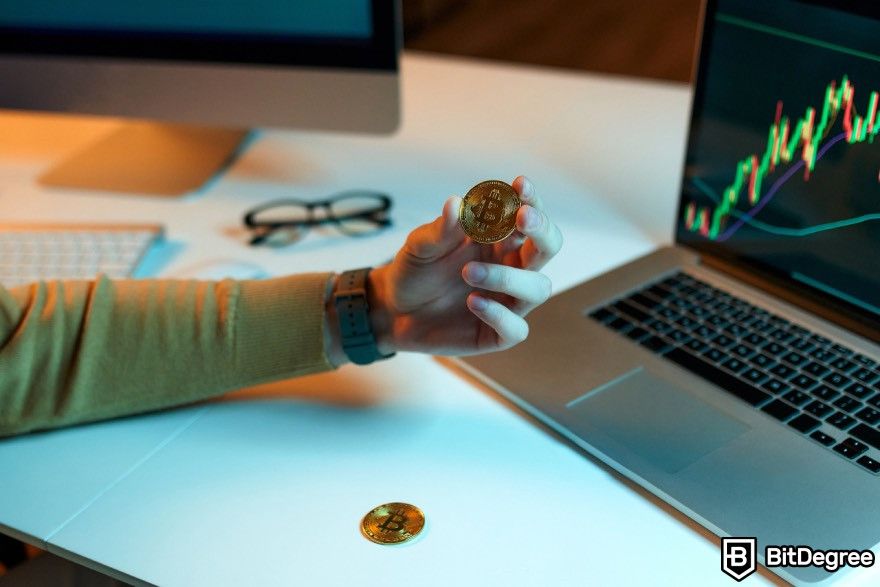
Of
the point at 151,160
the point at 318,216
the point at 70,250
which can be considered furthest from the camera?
the point at 151,160

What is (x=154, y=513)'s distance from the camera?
2.44ft

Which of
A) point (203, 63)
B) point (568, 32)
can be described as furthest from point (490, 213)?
point (568, 32)

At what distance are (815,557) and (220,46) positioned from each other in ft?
2.85

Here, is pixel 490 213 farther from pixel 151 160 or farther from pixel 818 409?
pixel 151 160

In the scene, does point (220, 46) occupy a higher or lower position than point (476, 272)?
higher

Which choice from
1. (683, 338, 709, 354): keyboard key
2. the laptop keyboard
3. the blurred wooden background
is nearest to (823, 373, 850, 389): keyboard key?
the laptop keyboard

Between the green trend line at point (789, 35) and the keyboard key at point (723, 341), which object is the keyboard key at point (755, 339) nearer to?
the keyboard key at point (723, 341)

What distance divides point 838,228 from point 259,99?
0.69 meters

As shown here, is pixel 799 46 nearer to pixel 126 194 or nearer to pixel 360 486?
pixel 360 486

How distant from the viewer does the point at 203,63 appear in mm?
1146

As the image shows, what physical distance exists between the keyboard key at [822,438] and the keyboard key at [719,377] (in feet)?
0.18

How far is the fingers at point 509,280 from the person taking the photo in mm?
721

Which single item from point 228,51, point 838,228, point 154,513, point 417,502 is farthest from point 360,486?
point 228,51

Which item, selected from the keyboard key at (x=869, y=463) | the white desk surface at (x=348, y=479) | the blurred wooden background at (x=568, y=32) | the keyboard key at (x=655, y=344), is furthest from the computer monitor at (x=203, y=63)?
the blurred wooden background at (x=568, y=32)
